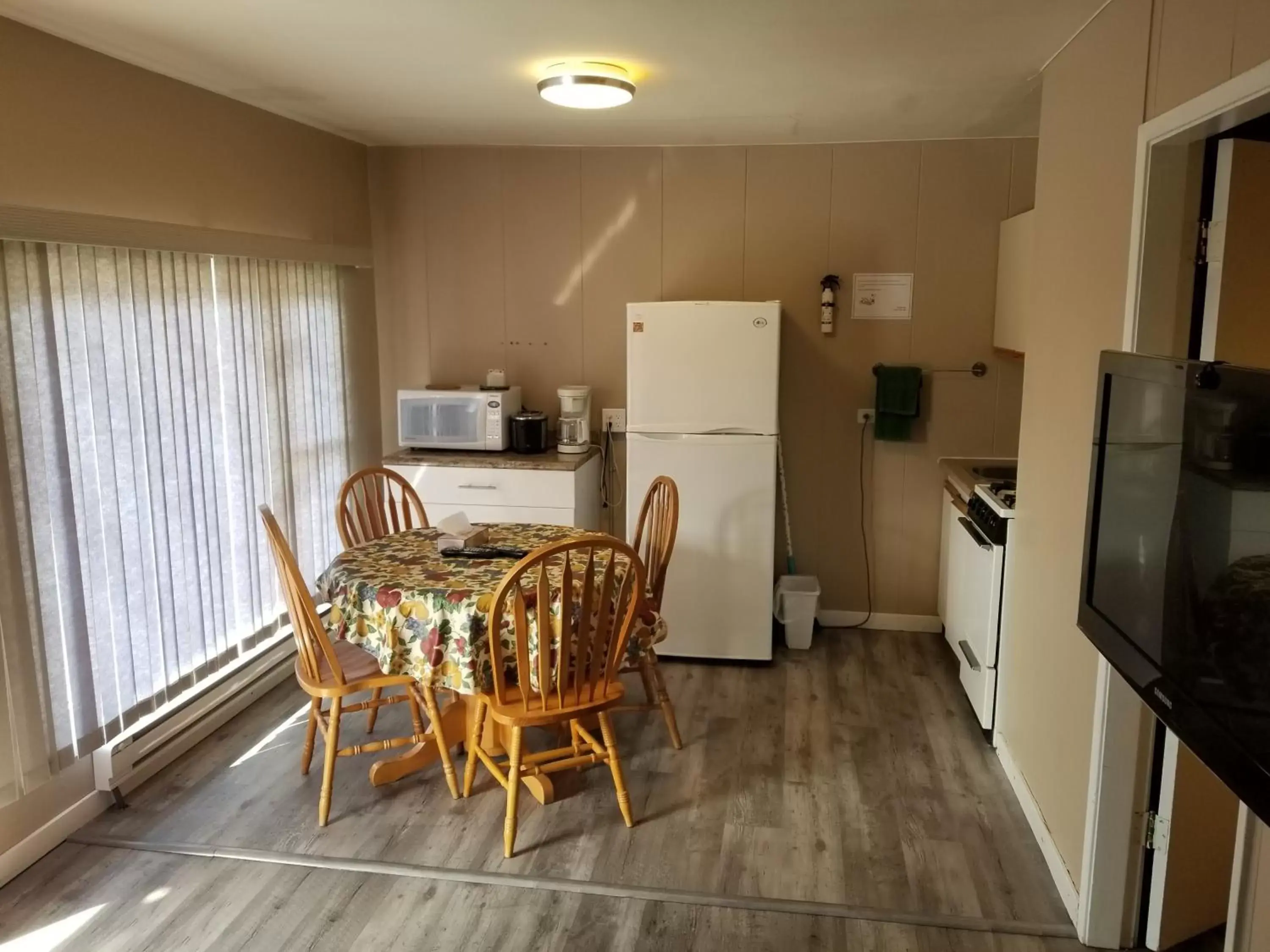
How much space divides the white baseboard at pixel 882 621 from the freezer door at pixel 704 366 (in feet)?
3.87

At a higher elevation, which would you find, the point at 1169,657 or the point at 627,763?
the point at 1169,657

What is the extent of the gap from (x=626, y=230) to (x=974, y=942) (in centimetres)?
328

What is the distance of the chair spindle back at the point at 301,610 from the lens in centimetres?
279

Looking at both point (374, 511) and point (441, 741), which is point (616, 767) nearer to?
point (441, 741)

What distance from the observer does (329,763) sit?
287 centimetres

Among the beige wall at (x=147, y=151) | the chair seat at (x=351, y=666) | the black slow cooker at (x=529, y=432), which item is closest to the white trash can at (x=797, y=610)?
the black slow cooker at (x=529, y=432)

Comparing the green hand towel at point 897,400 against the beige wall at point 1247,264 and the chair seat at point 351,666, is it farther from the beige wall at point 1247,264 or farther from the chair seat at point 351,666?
the chair seat at point 351,666

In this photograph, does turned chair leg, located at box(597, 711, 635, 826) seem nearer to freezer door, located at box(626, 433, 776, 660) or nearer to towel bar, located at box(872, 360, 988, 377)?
freezer door, located at box(626, 433, 776, 660)

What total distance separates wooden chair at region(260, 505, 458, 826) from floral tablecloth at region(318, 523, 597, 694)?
9 centimetres

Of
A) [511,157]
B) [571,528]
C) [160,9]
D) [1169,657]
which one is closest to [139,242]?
[160,9]

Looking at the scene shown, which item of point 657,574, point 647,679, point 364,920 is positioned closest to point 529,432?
point 657,574

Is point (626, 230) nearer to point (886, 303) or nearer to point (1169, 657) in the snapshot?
point (886, 303)

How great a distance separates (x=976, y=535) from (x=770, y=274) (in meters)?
1.64

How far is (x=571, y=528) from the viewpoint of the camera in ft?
11.8
